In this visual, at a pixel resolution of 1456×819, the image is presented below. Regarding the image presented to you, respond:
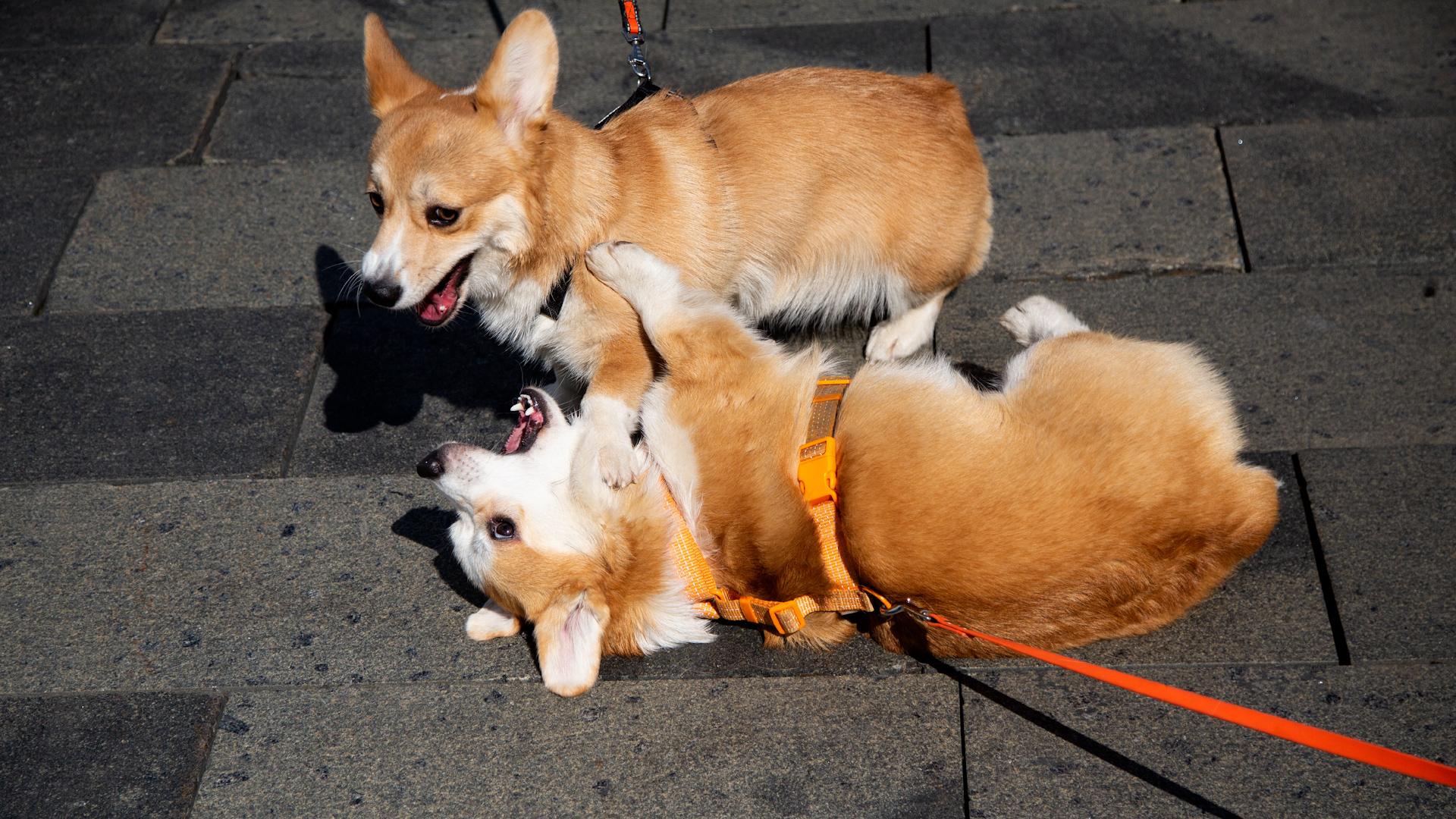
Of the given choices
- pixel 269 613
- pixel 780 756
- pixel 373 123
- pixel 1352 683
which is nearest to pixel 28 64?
pixel 373 123

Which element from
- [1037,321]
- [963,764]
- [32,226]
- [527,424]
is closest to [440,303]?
[527,424]

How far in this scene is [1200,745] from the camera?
2945 mm

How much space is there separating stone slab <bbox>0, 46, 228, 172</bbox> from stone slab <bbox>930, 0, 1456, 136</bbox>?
148 inches

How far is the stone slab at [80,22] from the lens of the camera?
5635 mm

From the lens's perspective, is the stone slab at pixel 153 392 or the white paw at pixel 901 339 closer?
the stone slab at pixel 153 392

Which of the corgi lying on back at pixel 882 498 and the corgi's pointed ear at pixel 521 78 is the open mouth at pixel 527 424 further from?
the corgi's pointed ear at pixel 521 78

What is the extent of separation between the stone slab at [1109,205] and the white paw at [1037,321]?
0.36 metres

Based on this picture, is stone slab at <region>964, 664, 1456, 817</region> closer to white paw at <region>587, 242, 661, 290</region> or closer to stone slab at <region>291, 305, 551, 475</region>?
white paw at <region>587, 242, 661, 290</region>

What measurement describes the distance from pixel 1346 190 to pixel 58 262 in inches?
217

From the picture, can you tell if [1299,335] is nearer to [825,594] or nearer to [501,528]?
[825,594]

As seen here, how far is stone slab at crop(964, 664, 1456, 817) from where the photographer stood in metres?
2.82

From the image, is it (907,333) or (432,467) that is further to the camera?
(907,333)

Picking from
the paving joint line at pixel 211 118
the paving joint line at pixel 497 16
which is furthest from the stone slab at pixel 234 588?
the paving joint line at pixel 497 16

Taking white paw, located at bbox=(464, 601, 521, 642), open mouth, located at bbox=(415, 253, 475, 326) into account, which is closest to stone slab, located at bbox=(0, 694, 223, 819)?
white paw, located at bbox=(464, 601, 521, 642)
